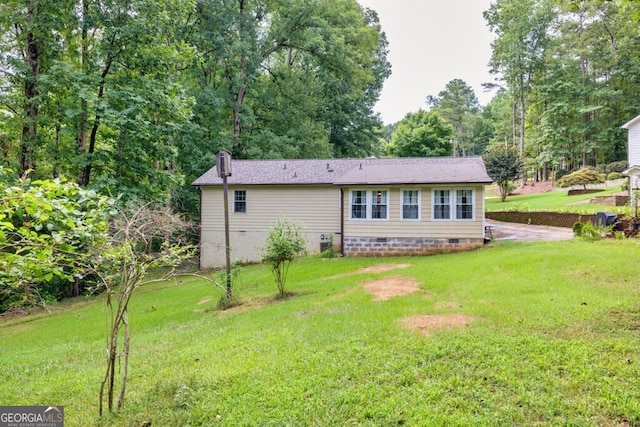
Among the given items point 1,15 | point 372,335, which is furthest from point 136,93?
point 372,335

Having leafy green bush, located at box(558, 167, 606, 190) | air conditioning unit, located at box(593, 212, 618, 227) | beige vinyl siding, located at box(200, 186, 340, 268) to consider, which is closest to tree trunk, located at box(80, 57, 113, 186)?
beige vinyl siding, located at box(200, 186, 340, 268)

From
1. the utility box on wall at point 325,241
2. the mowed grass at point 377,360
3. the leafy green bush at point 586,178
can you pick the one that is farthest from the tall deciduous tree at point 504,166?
the mowed grass at point 377,360

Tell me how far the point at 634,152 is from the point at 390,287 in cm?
2289

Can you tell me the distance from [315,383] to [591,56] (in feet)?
142

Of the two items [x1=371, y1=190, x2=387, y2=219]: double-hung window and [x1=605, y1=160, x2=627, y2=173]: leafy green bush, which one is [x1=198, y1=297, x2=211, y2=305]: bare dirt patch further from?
[x1=605, y1=160, x2=627, y2=173]: leafy green bush

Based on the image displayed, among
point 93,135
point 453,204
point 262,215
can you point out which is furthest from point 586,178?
point 93,135

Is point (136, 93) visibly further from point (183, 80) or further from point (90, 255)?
point (90, 255)

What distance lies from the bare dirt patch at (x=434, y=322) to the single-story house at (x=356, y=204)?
7888mm

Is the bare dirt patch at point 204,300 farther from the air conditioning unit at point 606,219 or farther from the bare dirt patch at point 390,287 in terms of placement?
the air conditioning unit at point 606,219

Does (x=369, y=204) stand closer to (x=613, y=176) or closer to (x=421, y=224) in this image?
(x=421, y=224)

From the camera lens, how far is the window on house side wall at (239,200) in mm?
16797

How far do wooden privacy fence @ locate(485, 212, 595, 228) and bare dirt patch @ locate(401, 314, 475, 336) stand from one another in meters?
13.7

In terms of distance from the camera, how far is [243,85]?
22188 millimetres

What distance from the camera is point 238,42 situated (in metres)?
20.5
